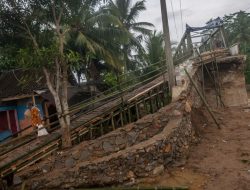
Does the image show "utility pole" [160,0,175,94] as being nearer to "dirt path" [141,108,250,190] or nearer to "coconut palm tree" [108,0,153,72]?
"dirt path" [141,108,250,190]

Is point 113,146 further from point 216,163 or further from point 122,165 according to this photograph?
point 216,163

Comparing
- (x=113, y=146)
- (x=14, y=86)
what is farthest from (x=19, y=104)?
(x=113, y=146)

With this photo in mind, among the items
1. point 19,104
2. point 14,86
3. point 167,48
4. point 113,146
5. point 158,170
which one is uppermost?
point 167,48

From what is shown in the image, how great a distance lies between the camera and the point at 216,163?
865 cm

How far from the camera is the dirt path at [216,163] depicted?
7.58m

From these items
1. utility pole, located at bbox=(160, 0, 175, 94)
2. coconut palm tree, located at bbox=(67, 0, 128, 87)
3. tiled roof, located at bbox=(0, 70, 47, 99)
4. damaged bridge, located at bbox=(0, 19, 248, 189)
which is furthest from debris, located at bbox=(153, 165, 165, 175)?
coconut palm tree, located at bbox=(67, 0, 128, 87)

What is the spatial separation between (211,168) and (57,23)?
247 inches

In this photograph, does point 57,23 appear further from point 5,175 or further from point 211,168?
point 211,168

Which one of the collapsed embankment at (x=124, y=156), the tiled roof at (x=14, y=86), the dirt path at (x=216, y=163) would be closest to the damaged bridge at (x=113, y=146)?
the collapsed embankment at (x=124, y=156)

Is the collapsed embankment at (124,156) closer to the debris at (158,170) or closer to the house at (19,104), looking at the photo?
the debris at (158,170)

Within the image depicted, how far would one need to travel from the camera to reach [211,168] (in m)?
8.35

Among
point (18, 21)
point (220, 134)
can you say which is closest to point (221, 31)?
point (220, 134)

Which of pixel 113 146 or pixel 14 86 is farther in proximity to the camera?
pixel 14 86

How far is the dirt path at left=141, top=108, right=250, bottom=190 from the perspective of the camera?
758 cm
